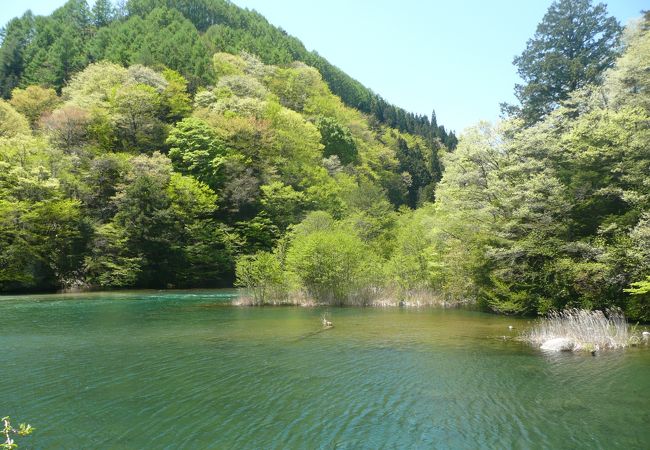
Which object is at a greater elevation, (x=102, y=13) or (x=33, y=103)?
(x=102, y=13)

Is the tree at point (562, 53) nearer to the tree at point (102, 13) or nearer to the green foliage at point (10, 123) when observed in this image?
the green foliage at point (10, 123)

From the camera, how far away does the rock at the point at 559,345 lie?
16.6 metres

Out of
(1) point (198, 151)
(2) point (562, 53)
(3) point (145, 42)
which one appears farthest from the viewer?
(3) point (145, 42)

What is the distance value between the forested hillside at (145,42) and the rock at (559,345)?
70036 mm

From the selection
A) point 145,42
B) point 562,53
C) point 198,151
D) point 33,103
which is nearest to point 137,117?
point 198,151

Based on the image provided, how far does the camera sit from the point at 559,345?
16.8 m

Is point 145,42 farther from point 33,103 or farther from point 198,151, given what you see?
point 198,151

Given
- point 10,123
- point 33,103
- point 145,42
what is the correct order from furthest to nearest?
point 145,42, point 33,103, point 10,123

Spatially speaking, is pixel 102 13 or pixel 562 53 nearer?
pixel 562 53

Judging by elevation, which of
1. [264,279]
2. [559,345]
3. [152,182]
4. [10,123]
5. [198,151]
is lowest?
[559,345]

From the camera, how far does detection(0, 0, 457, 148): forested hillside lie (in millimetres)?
79250

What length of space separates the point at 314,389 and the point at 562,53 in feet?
137

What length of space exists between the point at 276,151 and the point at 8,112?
31.7 m

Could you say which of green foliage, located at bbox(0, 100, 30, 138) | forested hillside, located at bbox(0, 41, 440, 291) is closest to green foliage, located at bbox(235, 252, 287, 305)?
forested hillside, located at bbox(0, 41, 440, 291)
